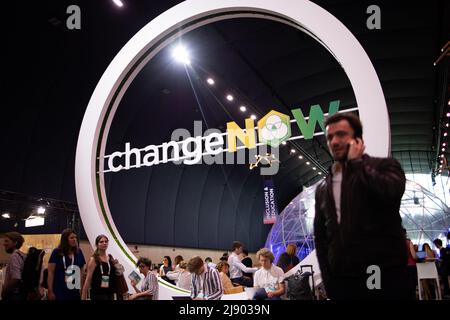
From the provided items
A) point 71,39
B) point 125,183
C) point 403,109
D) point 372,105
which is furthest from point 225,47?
point 403,109

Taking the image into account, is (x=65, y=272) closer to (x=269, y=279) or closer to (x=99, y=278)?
(x=99, y=278)

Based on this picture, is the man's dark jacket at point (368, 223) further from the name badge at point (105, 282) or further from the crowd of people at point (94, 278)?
the name badge at point (105, 282)

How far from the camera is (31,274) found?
4809 mm

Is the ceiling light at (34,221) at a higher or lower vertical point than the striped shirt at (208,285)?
higher

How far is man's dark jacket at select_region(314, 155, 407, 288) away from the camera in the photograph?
1.43 meters

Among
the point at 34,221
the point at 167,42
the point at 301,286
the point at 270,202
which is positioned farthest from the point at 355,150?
the point at 270,202

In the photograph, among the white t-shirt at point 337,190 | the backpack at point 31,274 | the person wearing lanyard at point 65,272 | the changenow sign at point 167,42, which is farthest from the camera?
the backpack at point 31,274

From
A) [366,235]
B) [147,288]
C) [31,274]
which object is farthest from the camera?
[147,288]

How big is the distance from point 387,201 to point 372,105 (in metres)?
2.87

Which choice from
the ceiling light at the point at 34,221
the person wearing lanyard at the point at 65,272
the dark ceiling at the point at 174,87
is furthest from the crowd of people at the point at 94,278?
the ceiling light at the point at 34,221

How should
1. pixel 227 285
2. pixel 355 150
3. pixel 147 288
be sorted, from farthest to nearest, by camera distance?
pixel 227 285 → pixel 147 288 → pixel 355 150

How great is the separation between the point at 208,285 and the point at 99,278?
131 cm

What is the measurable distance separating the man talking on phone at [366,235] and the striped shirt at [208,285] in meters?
3.63

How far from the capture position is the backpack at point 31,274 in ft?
15.7
